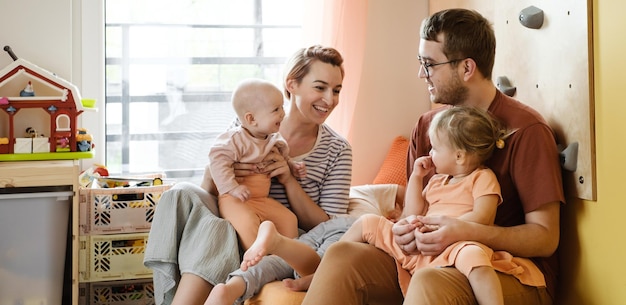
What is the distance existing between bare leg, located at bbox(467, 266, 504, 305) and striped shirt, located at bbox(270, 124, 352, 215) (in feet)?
2.81

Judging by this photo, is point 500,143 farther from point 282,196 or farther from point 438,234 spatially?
point 282,196

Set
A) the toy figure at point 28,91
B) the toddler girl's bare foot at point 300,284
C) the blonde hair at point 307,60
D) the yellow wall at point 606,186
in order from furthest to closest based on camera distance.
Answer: the toy figure at point 28,91, the blonde hair at point 307,60, the toddler girl's bare foot at point 300,284, the yellow wall at point 606,186

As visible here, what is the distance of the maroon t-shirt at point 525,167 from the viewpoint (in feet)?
5.75

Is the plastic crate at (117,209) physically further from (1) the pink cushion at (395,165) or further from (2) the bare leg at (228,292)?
(1) the pink cushion at (395,165)

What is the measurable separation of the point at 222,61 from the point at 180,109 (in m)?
0.30

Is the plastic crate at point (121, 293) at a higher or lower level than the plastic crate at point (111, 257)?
lower

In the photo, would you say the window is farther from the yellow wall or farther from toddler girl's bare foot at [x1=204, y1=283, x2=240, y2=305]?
the yellow wall

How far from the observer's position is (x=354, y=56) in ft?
10.4

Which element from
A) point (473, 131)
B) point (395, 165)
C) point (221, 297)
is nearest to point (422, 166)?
point (473, 131)

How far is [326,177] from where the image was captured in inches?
95.5

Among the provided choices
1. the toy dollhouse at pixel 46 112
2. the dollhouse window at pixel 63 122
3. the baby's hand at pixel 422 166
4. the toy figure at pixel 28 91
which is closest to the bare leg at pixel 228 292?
the baby's hand at pixel 422 166

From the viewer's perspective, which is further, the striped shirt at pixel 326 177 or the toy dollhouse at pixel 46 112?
the toy dollhouse at pixel 46 112

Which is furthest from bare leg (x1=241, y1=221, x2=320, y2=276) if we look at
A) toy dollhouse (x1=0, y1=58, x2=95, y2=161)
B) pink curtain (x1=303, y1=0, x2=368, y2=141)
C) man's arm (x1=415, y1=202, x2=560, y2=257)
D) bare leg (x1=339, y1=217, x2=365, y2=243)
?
pink curtain (x1=303, y1=0, x2=368, y2=141)

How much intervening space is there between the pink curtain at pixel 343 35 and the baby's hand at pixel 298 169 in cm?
84
